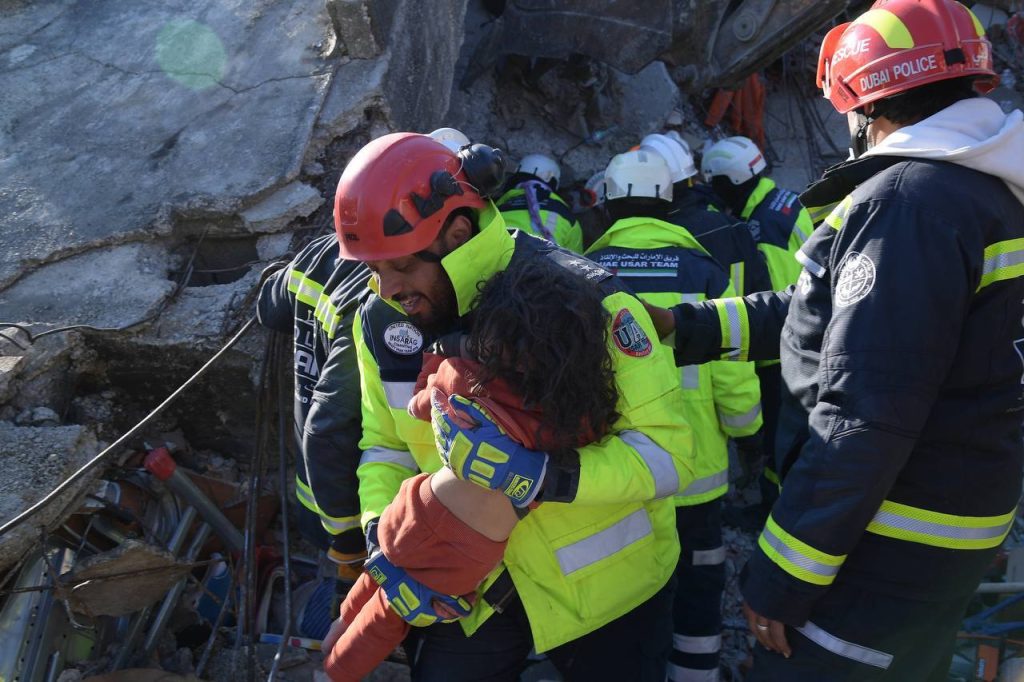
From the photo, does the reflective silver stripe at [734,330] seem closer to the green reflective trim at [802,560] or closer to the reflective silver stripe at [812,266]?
the reflective silver stripe at [812,266]

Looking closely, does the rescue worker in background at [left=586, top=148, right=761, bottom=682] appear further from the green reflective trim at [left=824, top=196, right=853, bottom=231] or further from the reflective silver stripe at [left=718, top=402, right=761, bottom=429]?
the green reflective trim at [left=824, top=196, right=853, bottom=231]

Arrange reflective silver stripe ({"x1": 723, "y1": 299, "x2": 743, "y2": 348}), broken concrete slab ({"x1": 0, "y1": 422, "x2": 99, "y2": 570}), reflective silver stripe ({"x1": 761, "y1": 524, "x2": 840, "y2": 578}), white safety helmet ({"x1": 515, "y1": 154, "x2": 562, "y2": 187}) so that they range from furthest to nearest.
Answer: white safety helmet ({"x1": 515, "y1": 154, "x2": 562, "y2": 187}) < broken concrete slab ({"x1": 0, "y1": 422, "x2": 99, "y2": 570}) < reflective silver stripe ({"x1": 723, "y1": 299, "x2": 743, "y2": 348}) < reflective silver stripe ({"x1": 761, "y1": 524, "x2": 840, "y2": 578})

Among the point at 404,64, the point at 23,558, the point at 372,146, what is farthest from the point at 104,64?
the point at 372,146

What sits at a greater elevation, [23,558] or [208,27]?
[208,27]

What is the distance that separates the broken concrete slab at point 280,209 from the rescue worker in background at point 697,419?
1.50m

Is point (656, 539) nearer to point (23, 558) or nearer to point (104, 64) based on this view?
point (23, 558)

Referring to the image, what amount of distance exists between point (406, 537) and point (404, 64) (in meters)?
3.42

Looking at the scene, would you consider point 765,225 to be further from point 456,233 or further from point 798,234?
point 456,233

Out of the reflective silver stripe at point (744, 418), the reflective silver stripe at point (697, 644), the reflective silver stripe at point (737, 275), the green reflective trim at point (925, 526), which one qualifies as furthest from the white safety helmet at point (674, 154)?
the green reflective trim at point (925, 526)

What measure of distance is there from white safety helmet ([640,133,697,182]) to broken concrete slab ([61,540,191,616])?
328 cm

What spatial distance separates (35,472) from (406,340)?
1.83 m

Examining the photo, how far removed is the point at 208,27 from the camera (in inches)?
216

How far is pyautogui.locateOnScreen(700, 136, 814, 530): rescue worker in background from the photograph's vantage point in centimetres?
474

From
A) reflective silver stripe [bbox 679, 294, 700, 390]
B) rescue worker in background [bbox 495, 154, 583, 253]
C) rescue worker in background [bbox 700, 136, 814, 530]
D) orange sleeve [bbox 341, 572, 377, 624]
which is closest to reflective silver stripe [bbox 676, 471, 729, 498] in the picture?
reflective silver stripe [bbox 679, 294, 700, 390]
